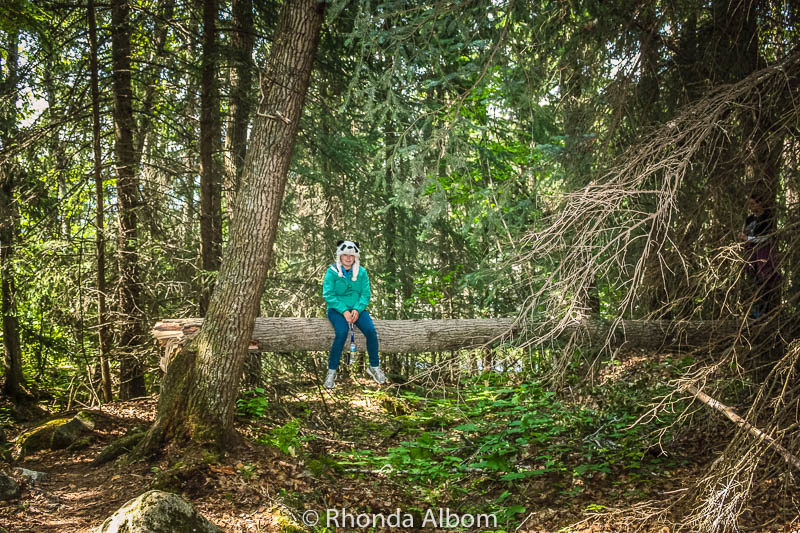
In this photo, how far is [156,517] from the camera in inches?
150

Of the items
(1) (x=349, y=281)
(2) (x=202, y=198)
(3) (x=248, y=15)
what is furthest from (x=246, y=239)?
(3) (x=248, y=15)

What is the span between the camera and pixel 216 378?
230 inches

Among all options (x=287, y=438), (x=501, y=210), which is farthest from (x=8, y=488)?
(x=501, y=210)

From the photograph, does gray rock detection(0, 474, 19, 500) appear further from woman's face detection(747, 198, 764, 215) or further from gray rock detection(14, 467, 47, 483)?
woman's face detection(747, 198, 764, 215)

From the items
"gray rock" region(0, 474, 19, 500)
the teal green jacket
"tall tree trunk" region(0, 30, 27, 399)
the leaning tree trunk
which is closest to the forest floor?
"gray rock" region(0, 474, 19, 500)

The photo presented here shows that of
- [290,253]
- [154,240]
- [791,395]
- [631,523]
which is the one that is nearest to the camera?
[791,395]

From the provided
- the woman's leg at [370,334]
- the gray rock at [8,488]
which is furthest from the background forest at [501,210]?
the gray rock at [8,488]

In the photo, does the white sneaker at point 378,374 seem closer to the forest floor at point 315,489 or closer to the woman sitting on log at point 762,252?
the forest floor at point 315,489

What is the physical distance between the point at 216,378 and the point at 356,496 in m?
2.05

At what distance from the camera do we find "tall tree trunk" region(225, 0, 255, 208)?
7459 mm

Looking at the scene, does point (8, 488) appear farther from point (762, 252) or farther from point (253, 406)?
point (762, 252)

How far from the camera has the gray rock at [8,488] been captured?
5.05m

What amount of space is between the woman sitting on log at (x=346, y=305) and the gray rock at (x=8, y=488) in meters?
3.27

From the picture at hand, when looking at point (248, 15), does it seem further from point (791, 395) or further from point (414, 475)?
point (791, 395)
